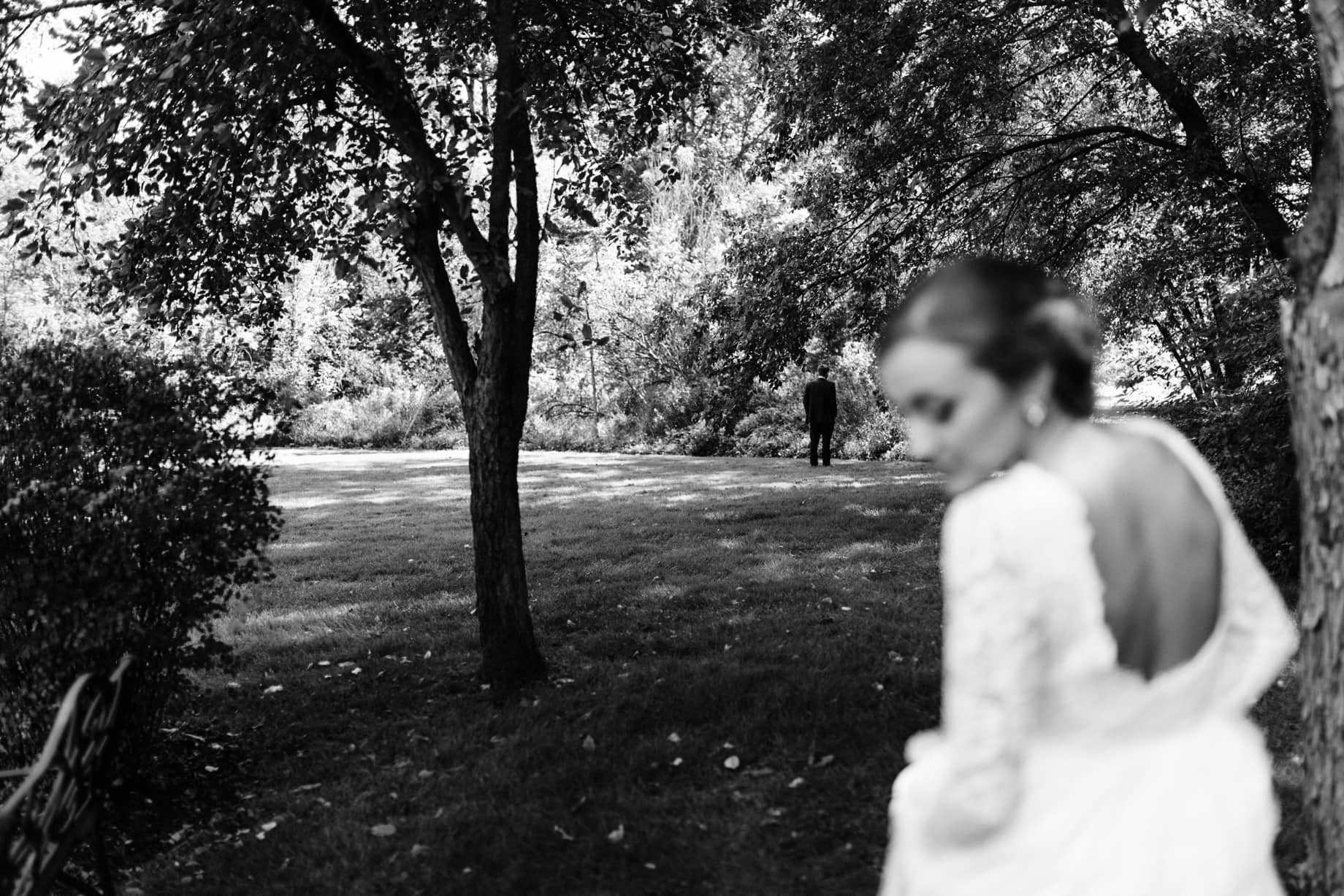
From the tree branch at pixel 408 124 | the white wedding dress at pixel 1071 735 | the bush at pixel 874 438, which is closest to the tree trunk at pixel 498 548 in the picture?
the tree branch at pixel 408 124

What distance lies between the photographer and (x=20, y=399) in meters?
4.77

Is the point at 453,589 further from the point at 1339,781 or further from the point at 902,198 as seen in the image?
the point at 1339,781

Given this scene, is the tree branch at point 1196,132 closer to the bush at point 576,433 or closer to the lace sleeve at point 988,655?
the lace sleeve at point 988,655

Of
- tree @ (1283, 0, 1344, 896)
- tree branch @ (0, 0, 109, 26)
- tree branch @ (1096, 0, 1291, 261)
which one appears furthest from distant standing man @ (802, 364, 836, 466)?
tree @ (1283, 0, 1344, 896)

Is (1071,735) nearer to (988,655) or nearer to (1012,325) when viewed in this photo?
(988,655)

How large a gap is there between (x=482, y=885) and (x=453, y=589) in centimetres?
521

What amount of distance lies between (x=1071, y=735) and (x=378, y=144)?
6.01 m

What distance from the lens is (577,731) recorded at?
18.5 feet

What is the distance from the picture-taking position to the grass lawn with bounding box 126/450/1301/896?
4359 mm

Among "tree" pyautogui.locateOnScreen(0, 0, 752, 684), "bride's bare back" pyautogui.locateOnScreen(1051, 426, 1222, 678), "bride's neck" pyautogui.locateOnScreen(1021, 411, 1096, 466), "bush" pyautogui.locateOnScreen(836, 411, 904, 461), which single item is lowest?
"bush" pyautogui.locateOnScreen(836, 411, 904, 461)

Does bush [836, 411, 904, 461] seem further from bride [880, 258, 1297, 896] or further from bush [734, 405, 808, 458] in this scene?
bride [880, 258, 1297, 896]

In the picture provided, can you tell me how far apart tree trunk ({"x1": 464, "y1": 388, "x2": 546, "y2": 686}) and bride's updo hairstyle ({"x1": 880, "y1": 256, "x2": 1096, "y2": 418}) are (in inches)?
193

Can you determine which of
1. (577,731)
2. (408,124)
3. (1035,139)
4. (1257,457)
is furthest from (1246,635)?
(1035,139)

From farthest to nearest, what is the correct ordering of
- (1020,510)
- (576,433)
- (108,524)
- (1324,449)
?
(576,433), (108,524), (1324,449), (1020,510)
